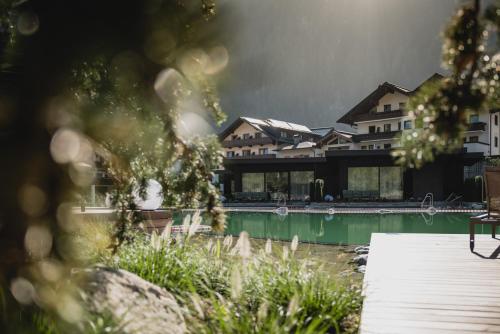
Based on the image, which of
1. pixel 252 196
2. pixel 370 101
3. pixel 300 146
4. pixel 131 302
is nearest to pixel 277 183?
pixel 252 196

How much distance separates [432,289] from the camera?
13.9 ft

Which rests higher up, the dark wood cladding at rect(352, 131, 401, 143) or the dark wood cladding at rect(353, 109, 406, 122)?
the dark wood cladding at rect(353, 109, 406, 122)

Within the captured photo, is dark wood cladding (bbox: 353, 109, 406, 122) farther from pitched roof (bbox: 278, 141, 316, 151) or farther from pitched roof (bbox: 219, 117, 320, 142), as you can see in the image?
pitched roof (bbox: 219, 117, 320, 142)

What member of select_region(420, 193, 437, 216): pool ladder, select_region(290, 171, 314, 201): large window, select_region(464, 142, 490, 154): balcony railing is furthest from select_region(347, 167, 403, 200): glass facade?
select_region(464, 142, 490, 154): balcony railing

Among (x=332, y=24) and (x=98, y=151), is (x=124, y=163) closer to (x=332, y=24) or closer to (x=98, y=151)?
(x=98, y=151)

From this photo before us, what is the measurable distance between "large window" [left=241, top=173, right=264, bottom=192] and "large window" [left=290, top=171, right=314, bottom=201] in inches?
92.0

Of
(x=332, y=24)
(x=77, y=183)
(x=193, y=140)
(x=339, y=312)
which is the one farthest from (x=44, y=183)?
(x=332, y=24)

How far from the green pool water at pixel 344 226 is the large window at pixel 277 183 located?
34.1ft

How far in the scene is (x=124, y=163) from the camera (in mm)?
3369

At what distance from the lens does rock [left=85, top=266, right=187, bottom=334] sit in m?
2.39

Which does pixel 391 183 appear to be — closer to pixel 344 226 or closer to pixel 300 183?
pixel 300 183

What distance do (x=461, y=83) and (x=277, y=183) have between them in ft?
101

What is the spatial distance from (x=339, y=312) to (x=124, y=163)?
189 centimetres

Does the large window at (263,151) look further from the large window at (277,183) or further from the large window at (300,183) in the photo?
the large window at (300,183)
